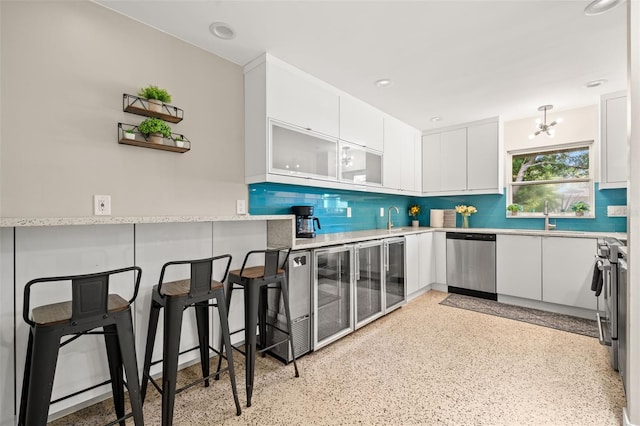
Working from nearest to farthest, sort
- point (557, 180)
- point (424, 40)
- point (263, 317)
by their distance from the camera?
point (424, 40), point (263, 317), point (557, 180)

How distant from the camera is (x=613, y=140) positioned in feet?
10.6

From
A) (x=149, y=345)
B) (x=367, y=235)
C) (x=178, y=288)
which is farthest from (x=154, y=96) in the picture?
(x=367, y=235)

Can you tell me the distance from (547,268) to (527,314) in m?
0.59

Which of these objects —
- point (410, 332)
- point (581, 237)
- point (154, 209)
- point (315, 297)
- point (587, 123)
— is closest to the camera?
point (154, 209)

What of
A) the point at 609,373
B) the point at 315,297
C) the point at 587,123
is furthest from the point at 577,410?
the point at 587,123

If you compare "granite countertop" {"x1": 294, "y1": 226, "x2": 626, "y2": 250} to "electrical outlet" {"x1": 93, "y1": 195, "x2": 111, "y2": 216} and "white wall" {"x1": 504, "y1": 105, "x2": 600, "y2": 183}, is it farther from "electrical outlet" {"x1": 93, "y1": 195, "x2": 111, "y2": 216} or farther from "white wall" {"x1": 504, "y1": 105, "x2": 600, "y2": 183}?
"electrical outlet" {"x1": 93, "y1": 195, "x2": 111, "y2": 216}

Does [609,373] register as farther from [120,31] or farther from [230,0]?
[120,31]

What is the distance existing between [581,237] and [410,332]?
2.23 metres

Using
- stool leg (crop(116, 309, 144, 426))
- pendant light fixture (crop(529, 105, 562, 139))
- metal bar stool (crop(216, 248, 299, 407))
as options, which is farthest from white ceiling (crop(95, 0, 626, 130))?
stool leg (crop(116, 309, 144, 426))

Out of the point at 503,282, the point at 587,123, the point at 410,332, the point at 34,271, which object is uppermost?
the point at 587,123

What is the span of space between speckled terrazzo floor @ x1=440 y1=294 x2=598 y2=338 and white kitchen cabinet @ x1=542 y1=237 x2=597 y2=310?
18cm

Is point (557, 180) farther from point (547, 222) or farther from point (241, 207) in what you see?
point (241, 207)

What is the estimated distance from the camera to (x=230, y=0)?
1869mm

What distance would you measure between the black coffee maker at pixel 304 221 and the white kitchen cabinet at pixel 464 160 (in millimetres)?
2528
